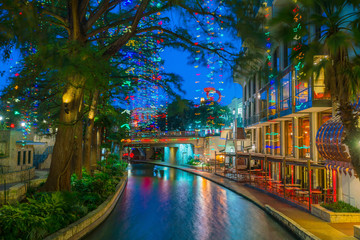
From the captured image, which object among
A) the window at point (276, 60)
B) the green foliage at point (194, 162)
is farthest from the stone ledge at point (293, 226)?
the green foliage at point (194, 162)

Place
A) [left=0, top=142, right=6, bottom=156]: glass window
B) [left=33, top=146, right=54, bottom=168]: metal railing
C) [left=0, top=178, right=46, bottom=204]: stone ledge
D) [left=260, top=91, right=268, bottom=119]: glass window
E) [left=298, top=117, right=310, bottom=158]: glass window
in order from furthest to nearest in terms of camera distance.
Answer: [left=33, top=146, right=54, bottom=168]: metal railing → [left=260, top=91, right=268, bottom=119]: glass window → [left=298, top=117, right=310, bottom=158]: glass window → [left=0, top=142, right=6, bottom=156]: glass window → [left=0, top=178, right=46, bottom=204]: stone ledge

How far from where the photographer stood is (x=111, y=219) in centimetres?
1423

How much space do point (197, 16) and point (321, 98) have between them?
392 inches

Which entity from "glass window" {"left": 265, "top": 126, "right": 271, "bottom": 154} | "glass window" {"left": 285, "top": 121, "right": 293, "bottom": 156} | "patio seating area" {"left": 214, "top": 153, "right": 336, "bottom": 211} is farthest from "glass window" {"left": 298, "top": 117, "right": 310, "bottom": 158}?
"glass window" {"left": 265, "top": 126, "right": 271, "bottom": 154}

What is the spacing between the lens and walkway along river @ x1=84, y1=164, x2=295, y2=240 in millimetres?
11914

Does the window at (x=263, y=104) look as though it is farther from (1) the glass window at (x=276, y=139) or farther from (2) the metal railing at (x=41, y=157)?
(2) the metal railing at (x=41, y=157)

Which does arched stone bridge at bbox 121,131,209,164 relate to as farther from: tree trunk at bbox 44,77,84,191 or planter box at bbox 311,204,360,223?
planter box at bbox 311,204,360,223

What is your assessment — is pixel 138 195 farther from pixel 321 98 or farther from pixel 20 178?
pixel 321 98

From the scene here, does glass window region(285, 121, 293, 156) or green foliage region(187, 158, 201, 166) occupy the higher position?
glass window region(285, 121, 293, 156)

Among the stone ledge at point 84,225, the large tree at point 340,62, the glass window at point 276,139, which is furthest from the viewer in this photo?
the glass window at point 276,139

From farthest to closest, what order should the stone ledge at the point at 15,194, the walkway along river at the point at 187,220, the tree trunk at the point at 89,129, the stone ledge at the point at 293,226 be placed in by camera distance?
1. the tree trunk at the point at 89,129
2. the walkway along river at the point at 187,220
3. the stone ledge at the point at 15,194
4. the stone ledge at the point at 293,226

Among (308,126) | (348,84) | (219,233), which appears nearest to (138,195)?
(219,233)

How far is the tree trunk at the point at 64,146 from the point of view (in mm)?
12637

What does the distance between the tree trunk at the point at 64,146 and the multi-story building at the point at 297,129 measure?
264 inches
